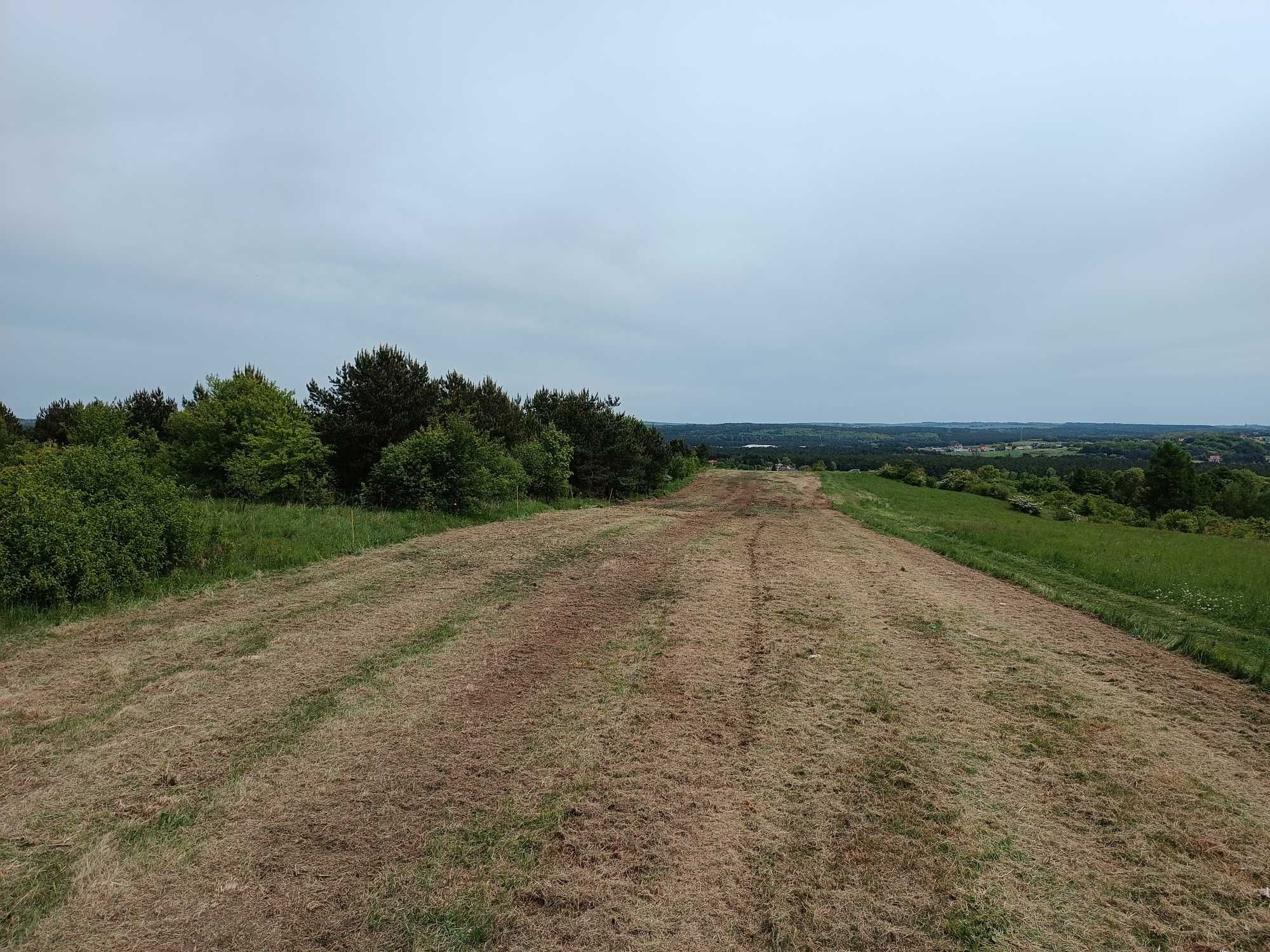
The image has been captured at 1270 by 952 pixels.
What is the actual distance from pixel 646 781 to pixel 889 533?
16.6 m

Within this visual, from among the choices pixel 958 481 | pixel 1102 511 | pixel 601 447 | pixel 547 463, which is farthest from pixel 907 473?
pixel 547 463

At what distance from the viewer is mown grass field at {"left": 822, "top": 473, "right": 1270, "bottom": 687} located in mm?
7617

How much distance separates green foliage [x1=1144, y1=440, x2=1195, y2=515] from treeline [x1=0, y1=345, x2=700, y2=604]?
Answer: 4024cm

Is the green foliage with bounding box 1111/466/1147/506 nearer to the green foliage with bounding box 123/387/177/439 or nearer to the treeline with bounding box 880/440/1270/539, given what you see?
the treeline with bounding box 880/440/1270/539

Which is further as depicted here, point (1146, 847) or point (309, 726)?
point (309, 726)

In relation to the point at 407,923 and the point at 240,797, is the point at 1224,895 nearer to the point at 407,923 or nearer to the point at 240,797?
the point at 407,923

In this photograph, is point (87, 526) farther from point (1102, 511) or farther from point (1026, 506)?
point (1102, 511)

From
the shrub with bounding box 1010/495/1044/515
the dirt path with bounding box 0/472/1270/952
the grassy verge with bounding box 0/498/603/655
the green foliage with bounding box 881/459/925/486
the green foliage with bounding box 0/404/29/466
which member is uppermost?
the green foliage with bounding box 0/404/29/466

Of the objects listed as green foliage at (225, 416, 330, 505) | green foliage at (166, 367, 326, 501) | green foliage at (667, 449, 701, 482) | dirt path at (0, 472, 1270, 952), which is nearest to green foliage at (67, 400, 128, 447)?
green foliage at (166, 367, 326, 501)

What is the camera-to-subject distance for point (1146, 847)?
3.26m

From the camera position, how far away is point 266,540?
1027 cm

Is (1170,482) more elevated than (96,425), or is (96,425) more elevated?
(96,425)

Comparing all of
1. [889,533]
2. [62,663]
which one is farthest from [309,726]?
[889,533]

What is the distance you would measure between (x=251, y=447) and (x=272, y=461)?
113 centimetres
